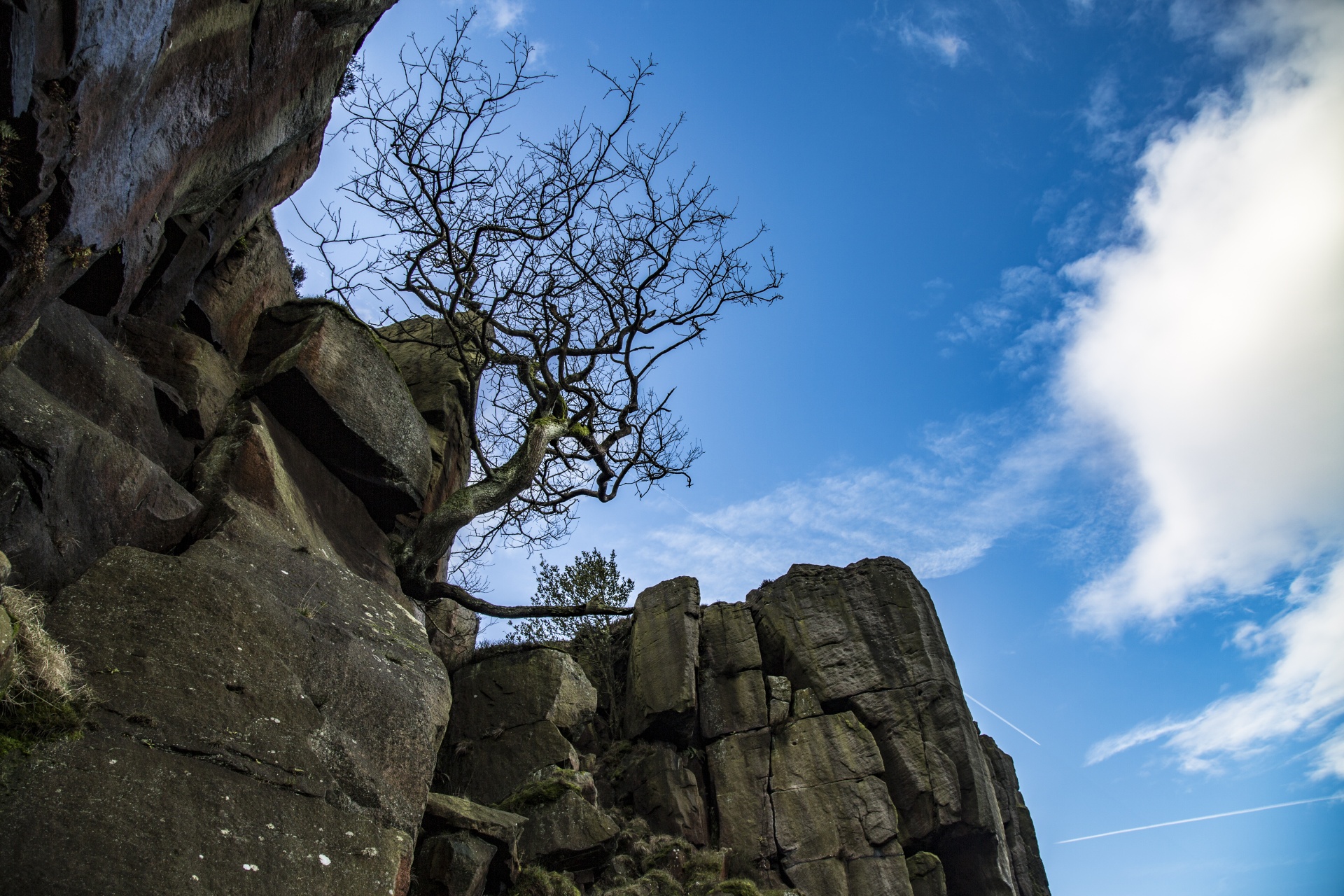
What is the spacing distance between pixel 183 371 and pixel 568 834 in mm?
7323

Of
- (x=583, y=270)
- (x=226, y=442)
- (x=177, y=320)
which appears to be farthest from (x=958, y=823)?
(x=177, y=320)

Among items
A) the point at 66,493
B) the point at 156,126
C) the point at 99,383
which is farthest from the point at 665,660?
the point at 156,126

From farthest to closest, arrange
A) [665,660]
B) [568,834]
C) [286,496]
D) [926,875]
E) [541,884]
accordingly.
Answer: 1. [665,660]
2. [926,875]
3. [568,834]
4. [286,496]
5. [541,884]

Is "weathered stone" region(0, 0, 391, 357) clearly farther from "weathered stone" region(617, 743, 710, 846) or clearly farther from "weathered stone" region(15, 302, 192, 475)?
"weathered stone" region(617, 743, 710, 846)

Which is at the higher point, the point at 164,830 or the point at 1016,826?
the point at 1016,826

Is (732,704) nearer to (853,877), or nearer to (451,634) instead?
(853,877)

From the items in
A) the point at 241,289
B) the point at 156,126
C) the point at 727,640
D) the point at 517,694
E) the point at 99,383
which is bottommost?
the point at 517,694

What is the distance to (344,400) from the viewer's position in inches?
436

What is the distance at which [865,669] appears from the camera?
16375mm

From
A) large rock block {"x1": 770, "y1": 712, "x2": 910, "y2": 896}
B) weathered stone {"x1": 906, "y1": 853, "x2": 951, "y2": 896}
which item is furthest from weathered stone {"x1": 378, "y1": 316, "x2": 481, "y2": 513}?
weathered stone {"x1": 906, "y1": 853, "x2": 951, "y2": 896}

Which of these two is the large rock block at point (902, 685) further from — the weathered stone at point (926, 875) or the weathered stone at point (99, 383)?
the weathered stone at point (99, 383)

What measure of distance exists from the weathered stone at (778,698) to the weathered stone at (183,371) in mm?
10586

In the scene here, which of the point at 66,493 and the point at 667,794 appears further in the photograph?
the point at 667,794

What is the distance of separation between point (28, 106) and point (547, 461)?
38.7 feet
